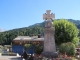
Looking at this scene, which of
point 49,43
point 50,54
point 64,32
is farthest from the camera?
point 64,32

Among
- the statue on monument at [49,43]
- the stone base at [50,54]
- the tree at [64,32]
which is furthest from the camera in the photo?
the tree at [64,32]

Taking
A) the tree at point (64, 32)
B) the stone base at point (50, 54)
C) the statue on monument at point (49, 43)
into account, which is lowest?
the stone base at point (50, 54)

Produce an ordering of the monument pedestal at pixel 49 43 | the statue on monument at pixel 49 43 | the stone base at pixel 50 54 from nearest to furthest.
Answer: the stone base at pixel 50 54 → the statue on monument at pixel 49 43 → the monument pedestal at pixel 49 43

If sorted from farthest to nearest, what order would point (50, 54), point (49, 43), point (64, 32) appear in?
1. point (64, 32)
2. point (49, 43)
3. point (50, 54)

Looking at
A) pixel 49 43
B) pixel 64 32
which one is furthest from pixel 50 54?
pixel 64 32

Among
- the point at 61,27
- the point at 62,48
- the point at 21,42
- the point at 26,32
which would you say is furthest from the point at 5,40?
the point at 62,48

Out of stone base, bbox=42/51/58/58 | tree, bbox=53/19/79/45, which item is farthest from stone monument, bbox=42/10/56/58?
tree, bbox=53/19/79/45

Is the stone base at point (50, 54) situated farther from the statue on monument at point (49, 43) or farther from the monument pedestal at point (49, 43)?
Result: the monument pedestal at point (49, 43)

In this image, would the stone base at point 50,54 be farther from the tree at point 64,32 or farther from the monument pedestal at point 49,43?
the tree at point 64,32

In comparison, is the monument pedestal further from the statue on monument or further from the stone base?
the stone base

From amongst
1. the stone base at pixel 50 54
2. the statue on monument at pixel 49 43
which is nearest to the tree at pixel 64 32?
the statue on monument at pixel 49 43

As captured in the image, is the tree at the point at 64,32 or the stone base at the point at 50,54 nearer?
the stone base at the point at 50,54

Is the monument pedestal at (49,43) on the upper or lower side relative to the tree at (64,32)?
lower

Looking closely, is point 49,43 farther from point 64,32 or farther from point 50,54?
point 64,32
